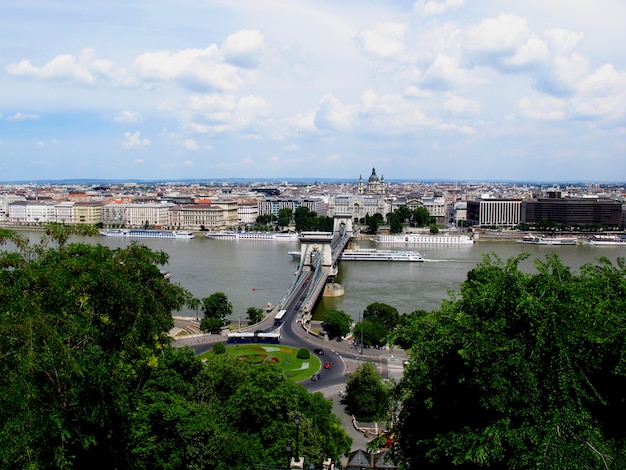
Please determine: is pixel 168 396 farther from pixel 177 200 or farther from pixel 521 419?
pixel 177 200

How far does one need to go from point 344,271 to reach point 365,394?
21.9 metres

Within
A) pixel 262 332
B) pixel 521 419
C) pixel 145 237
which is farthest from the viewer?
pixel 145 237

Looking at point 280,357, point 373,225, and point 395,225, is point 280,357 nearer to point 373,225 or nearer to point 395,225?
point 395,225

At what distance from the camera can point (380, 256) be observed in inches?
1486

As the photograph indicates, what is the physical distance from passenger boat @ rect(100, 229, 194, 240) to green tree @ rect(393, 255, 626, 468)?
4472 centimetres

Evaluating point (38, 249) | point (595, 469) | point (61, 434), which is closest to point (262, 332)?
point (38, 249)

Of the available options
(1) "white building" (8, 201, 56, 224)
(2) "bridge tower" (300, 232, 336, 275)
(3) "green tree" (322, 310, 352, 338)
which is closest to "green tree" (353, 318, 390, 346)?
(3) "green tree" (322, 310, 352, 338)

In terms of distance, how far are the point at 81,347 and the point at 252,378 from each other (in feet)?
9.98

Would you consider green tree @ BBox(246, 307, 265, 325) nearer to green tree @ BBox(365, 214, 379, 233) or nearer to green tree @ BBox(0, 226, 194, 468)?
green tree @ BBox(0, 226, 194, 468)

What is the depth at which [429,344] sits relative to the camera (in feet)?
20.8

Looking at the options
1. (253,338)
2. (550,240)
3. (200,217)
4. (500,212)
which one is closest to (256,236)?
(200,217)

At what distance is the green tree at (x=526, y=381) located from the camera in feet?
16.5

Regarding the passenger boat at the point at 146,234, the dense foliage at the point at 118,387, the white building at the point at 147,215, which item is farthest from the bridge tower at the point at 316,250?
the white building at the point at 147,215

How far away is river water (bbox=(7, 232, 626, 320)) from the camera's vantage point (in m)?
23.8
